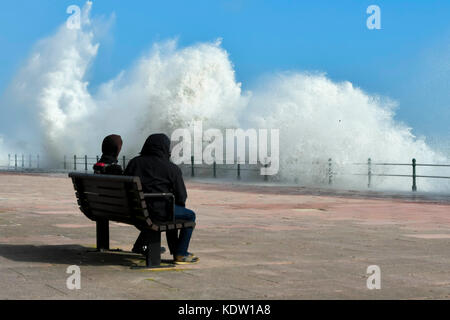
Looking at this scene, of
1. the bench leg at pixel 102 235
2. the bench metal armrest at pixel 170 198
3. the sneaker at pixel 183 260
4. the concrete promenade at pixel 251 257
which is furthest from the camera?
the bench leg at pixel 102 235

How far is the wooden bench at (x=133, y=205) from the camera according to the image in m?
6.23

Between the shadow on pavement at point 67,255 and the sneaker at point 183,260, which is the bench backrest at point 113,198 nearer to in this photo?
the shadow on pavement at point 67,255

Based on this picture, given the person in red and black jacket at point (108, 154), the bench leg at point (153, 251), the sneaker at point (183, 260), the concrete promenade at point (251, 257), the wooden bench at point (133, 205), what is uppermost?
the person in red and black jacket at point (108, 154)

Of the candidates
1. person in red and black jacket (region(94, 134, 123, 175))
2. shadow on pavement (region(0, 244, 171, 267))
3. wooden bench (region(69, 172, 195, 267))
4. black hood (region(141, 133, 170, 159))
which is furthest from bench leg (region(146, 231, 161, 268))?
person in red and black jacket (region(94, 134, 123, 175))

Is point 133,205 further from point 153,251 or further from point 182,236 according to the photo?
point 182,236

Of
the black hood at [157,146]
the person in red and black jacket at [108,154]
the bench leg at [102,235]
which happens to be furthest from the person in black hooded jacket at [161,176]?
the bench leg at [102,235]

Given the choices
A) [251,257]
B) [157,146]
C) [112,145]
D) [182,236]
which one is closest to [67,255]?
[112,145]

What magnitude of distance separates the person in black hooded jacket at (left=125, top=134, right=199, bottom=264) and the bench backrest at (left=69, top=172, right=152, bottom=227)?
0.70ft

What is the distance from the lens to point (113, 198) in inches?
259

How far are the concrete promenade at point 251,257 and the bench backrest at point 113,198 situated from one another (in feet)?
1.48

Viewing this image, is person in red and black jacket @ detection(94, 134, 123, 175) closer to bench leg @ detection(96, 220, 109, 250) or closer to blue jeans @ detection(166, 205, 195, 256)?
bench leg @ detection(96, 220, 109, 250)

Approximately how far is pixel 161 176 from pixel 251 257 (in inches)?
51.8

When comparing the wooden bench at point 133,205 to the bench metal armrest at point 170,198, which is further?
the bench metal armrest at point 170,198
